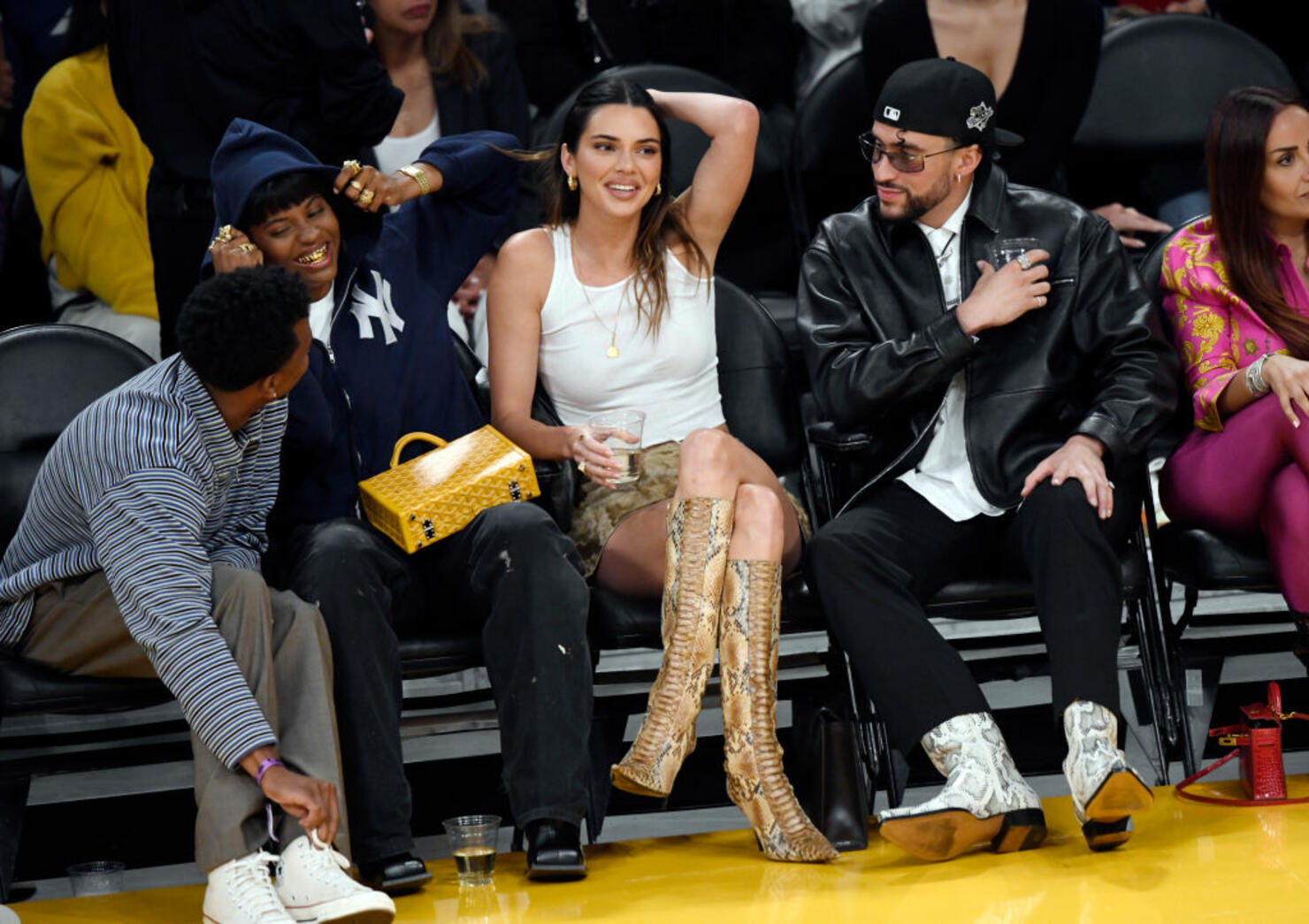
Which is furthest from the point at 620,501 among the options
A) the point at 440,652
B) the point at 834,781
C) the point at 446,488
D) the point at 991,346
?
the point at 991,346

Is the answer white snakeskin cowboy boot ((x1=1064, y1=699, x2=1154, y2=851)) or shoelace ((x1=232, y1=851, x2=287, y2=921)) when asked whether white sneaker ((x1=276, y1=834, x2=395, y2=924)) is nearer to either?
shoelace ((x1=232, y1=851, x2=287, y2=921))

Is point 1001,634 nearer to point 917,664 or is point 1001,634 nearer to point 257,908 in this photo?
point 917,664

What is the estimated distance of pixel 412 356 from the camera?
3.93 metres

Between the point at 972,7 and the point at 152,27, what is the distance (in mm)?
2137

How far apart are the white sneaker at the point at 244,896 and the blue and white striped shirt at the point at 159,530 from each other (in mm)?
175

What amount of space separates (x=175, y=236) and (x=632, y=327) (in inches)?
49.5

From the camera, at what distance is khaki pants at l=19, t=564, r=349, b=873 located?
9.95ft

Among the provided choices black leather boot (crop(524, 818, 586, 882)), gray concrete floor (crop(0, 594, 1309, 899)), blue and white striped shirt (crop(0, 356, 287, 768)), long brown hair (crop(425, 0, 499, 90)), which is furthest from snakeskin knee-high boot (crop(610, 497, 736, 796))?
long brown hair (crop(425, 0, 499, 90))

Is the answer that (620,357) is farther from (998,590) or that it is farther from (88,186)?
(88,186)

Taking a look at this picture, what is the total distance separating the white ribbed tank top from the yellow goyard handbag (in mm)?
353

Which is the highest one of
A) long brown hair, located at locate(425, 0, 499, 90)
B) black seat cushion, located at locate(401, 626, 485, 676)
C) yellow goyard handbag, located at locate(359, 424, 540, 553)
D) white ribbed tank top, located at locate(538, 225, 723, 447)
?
long brown hair, located at locate(425, 0, 499, 90)

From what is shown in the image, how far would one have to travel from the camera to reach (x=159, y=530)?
122 inches

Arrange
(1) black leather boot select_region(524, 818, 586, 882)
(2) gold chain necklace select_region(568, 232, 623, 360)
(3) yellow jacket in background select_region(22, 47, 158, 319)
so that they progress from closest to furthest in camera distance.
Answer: (1) black leather boot select_region(524, 818, 586, 882) < (2) gold chain necklace select_region(568, 232, 623, 360) < (3) yellow jacket in background select_region(22, 47, 158, 319)

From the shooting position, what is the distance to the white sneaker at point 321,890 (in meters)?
2.96
